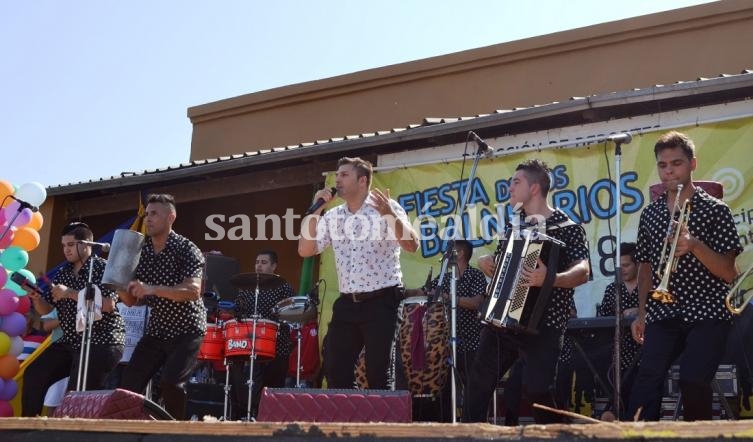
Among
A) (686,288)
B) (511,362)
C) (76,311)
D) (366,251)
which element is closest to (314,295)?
(76,311)

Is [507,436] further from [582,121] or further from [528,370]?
[582,121]

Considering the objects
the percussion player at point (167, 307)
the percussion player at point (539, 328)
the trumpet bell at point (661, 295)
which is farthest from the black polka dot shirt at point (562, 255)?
the percussion player at point (167, 307)

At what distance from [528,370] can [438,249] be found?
4449 millimetres

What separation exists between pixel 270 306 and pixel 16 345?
2782 mm

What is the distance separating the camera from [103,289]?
780cm

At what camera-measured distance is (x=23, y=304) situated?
927cm

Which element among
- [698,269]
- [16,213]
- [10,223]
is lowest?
[698,269]

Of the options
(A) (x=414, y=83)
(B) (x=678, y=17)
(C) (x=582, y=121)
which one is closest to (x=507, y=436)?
(C) (x=582, y=121)

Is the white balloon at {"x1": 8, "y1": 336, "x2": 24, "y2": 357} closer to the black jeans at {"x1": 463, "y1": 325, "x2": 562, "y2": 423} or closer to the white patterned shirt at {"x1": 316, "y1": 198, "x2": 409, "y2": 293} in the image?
the white patterned shirt at {"x1": 316, "y1": 198, "x2": 409, "y2": 293}

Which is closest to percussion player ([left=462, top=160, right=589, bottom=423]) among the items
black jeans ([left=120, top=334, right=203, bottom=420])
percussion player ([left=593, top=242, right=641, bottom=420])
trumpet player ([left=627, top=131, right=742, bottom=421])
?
trumpet player ([left=627, top=131, right=742, bottom=421])

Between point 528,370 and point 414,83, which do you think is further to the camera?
point 414,83

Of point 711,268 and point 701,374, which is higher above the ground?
point 711,268

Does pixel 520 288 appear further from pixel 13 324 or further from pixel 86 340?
pixel 13 324

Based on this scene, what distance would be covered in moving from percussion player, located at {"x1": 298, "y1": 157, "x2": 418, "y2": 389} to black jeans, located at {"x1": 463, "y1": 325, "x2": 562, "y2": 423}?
2.38ft
